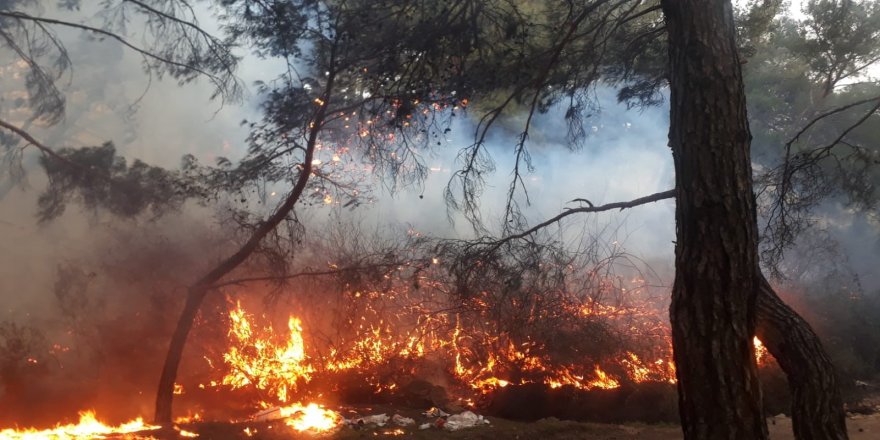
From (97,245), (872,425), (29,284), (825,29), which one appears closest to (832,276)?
(825,29)

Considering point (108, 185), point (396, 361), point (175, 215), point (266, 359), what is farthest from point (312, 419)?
point (175, 215)

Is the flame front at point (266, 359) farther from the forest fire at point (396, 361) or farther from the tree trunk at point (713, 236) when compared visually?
the tree trunk at point (713, 236)

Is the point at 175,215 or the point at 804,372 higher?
the point at 175,215

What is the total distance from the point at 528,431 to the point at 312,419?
134 inches

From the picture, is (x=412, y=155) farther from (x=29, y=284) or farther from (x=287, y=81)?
(x=29, y=284)

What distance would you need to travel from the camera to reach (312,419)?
31.2 feet

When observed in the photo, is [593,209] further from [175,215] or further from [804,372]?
[175,215]

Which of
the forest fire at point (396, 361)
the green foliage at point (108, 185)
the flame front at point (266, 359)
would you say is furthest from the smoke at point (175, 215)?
the green foliage at point (108, 185)

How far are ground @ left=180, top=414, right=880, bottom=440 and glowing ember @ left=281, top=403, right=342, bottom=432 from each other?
0.25 m

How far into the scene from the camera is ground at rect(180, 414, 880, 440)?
8492mm

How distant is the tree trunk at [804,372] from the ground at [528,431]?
4578 millimetres

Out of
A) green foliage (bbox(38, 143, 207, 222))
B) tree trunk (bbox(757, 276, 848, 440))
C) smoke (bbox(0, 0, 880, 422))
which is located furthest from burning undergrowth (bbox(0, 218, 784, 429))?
tree trunk (bbox(757, 276, 848, 440))

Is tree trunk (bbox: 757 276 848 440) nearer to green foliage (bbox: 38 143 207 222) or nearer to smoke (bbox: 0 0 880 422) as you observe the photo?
smoke (bbox: 0 0 880 422)

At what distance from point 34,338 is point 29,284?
4672mm
